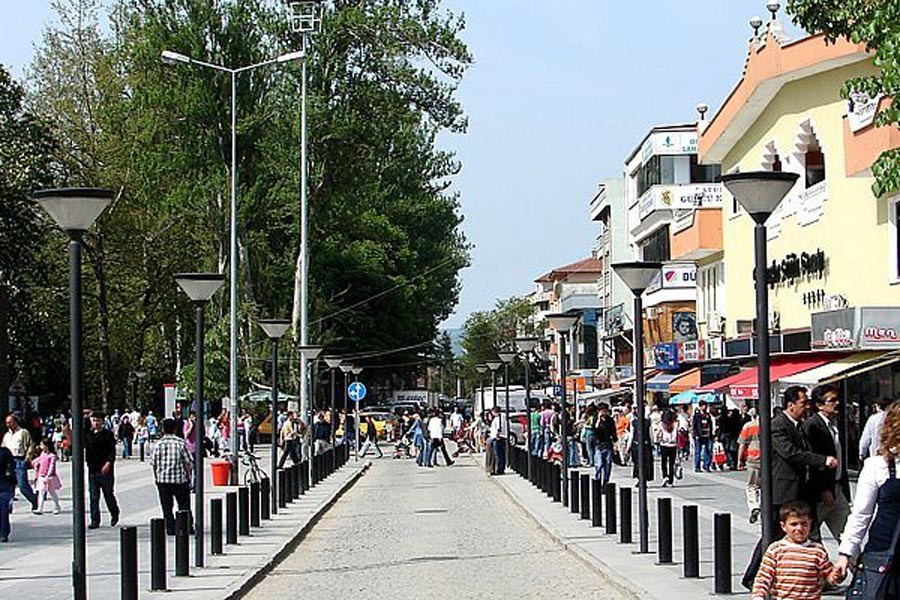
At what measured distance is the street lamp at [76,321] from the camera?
38.9ft

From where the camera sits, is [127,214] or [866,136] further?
[127,214]

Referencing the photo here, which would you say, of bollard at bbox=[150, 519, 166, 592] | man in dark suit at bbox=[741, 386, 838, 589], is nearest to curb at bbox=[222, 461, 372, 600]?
bollard at bbox=[150, 519, 166, 592]

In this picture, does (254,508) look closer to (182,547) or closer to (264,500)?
(264,500)

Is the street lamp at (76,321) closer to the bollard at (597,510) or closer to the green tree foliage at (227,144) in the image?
the bollard at (597,510)

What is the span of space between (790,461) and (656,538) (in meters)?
7.22

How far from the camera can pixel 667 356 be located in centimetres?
5331

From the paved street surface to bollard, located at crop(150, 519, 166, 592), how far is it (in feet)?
3.27

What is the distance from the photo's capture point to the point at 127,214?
206 feet

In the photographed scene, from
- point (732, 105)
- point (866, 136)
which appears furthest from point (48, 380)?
point (866, 136)

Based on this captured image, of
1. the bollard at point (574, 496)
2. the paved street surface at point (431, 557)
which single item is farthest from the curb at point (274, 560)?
the bollard at point (574, 496)

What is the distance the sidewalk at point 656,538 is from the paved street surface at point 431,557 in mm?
262

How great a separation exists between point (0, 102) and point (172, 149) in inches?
239

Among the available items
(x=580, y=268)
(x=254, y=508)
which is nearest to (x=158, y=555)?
(x=254, y=508)

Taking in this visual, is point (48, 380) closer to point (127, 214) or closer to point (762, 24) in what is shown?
point (127, 214)
